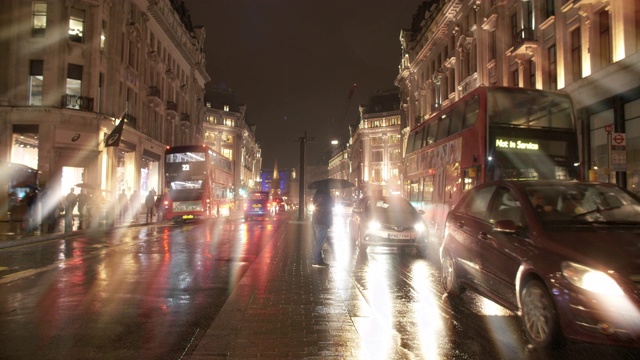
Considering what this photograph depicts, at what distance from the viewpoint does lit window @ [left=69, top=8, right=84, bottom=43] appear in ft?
102

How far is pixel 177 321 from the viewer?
18.2 ft

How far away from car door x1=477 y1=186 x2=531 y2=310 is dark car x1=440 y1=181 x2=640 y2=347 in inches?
0.4

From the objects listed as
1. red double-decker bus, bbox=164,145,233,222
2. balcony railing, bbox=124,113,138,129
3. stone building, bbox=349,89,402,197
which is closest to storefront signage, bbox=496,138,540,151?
red double-decker bus, bbox=164,145,233,222

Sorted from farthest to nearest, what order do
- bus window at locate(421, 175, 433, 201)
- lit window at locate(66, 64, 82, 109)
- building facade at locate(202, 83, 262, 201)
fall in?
building facade at locate(202, 83, 262, 201) < lit window at locate(66, 64, 82, 109) < bus window at locate(421, 175, 433, 201)

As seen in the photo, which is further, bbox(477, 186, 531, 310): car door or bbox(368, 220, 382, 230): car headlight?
bbox(368, 220, 382, 230): car headlight

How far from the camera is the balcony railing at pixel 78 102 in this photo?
3048 cm

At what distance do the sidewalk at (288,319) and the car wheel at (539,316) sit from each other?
1.64 m

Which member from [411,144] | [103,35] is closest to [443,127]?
[411,144]

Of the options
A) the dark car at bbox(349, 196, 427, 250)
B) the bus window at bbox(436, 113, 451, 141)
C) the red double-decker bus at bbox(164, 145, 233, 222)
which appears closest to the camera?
the dark car at bbox(349, 196, 427, 250)

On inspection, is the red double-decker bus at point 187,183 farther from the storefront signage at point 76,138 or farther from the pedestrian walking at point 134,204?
the pedestrian walking at point 134,204

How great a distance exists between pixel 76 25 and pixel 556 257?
112 feet

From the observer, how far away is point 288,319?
559 cm

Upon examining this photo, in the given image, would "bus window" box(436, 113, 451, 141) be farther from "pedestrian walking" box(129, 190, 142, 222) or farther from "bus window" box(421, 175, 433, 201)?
"pedestrian walking" box(129, 190, 142, 222)

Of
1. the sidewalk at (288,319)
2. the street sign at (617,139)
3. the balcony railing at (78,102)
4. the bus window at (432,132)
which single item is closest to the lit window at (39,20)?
the balcony railing at (78,102)
